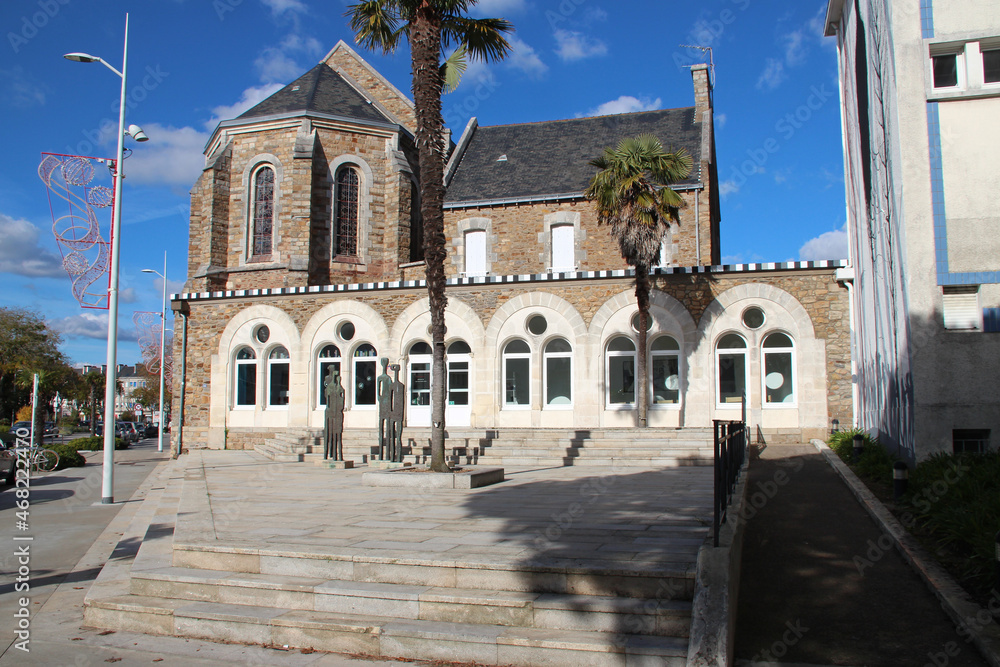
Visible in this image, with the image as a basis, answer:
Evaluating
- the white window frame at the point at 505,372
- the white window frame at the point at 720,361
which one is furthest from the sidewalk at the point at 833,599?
the white window frame at the point at 505,372

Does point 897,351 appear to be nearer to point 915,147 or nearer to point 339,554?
point 915,147

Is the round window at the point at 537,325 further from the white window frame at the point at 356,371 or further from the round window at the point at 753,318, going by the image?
the round window at the point at 753,318

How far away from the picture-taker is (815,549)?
773cm

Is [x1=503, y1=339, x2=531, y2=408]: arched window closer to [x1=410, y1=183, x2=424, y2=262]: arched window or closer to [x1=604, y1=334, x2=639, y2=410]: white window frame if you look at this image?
[x1=604, y1=334, x2=639, y2=410]: white window frame

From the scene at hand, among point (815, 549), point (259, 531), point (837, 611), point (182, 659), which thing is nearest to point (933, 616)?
point (837, 611)

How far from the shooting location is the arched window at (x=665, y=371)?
1981cm

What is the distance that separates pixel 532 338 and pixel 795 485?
10.3 metres

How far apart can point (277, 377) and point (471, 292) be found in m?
7.48

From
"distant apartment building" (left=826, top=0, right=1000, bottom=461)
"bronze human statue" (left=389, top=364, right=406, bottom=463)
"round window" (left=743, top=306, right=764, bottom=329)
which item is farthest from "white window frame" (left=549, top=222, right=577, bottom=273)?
"distant apartment building" (left=826, top=0, right=1000, bottom=461)

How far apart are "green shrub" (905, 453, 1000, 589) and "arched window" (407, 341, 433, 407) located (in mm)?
14839

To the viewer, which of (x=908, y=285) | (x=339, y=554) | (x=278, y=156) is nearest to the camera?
(x=339, y=554)

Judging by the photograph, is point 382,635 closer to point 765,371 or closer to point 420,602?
point 420,602

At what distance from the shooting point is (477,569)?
579cm

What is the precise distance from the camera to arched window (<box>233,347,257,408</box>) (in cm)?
2409
